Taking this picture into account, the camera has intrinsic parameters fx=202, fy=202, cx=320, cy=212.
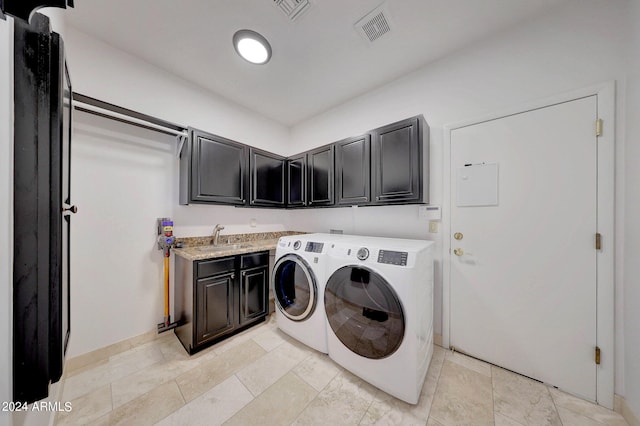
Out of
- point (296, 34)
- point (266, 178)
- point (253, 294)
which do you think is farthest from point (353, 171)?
point (253, 294)

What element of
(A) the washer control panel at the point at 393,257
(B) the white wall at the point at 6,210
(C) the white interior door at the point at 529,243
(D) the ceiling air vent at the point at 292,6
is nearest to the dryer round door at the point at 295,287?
(A) the washer control panel at the point at 393,257

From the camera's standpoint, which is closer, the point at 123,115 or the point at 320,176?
the point at 123,115

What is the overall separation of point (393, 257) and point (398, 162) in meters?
0.95

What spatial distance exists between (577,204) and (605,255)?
1.15ft

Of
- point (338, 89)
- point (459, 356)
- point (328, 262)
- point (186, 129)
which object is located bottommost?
point (459, 356)

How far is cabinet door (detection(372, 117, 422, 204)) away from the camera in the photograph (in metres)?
1.78

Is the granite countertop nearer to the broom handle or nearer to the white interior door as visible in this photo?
the broom handle

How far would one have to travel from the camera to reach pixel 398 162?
1888mm

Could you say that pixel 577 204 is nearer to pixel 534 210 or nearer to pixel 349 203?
pixel 534 210

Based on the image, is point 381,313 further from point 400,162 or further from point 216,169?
point 216,169

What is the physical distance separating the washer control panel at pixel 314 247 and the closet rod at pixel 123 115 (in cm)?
163

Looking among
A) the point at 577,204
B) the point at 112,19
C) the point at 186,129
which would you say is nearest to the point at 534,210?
the point at 577,204

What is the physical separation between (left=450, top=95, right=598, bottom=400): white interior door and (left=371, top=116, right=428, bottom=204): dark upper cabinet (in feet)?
1.15

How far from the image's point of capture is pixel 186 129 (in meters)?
2.09
